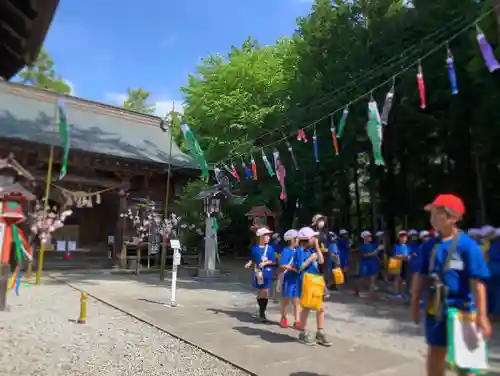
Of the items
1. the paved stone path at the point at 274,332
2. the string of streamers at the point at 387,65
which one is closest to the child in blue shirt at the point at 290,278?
the paved stone path at the point at 274,332

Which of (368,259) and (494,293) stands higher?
(368,259)

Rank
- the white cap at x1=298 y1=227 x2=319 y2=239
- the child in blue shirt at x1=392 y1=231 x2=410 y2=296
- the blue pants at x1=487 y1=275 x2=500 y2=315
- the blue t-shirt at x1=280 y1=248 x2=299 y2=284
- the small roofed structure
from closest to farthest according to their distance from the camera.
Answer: the white cap at x1=298 y1=227 x2=319 y2=239 < the blue t-shirt at x1=280 y1=248 x2=299 y2=284 < the blue pants at x1=487 y1=275 x2=500 y2=315 < the child in blue shirt at x1=392 y1=231 x2=410 y2=296 < the small roofed structure

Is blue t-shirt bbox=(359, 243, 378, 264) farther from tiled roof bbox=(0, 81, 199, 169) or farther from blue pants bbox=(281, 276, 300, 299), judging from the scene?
tiled roof bbox=(0, 81, 199, 169)

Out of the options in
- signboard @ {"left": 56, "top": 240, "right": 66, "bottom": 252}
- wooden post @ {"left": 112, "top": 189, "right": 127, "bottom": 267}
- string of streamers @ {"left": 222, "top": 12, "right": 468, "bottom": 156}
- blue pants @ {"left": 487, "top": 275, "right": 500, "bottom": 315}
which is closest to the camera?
blue pants @ {"left": 487, "top": 275, "right": 500, "bottom": 315}

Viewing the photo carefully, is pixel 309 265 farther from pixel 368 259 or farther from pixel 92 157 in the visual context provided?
pixel 92 157

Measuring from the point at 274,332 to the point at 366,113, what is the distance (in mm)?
10258

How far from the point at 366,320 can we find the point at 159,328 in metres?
3.52

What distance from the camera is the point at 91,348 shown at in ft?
17.6

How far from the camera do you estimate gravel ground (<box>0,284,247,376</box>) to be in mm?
4598

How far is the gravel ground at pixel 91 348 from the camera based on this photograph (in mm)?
4598

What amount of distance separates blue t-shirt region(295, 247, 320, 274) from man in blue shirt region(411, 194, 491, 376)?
2.47 meters

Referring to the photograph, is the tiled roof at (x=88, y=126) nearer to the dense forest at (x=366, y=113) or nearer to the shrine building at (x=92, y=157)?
the shrine building at (x=92, y=157)

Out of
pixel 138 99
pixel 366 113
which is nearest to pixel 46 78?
pixel 138 99

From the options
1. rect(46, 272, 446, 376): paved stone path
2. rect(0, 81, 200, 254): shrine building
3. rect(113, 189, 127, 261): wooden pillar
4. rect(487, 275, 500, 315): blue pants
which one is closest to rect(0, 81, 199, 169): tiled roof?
rect(0, 81, 200, 254): shrine building
